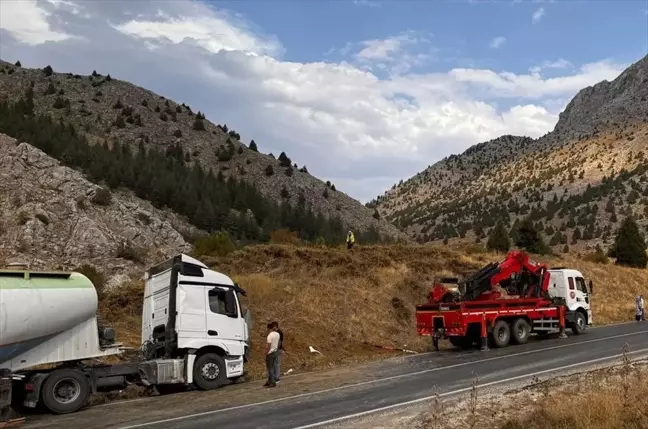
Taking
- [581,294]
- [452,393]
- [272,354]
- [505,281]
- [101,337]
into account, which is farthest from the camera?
[581,294]

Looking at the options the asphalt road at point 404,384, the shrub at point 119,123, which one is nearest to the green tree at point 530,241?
the asphalt road at point 404,384

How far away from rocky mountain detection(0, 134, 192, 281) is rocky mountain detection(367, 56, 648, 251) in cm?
4603

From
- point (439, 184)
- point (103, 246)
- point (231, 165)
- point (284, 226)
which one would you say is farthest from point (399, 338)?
point (439, 184)

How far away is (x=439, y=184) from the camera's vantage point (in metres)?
135

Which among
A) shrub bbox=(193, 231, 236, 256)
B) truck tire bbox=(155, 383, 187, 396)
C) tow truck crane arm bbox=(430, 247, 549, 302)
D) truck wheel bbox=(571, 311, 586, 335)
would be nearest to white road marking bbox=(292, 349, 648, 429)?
tow truck crane arm bbox=(430, 247, 549, 302)

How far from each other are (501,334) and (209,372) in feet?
37.7

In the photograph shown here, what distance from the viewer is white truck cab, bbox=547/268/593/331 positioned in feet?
84.8

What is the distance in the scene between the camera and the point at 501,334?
886 inches

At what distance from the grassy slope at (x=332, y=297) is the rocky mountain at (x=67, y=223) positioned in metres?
6.41

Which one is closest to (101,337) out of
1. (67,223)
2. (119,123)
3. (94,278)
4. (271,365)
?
(271,365)

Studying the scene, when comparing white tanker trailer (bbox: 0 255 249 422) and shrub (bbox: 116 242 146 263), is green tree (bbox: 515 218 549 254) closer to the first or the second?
shrub (bbox: 116 242 146 263)

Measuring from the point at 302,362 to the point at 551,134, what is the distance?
12196 centimetres

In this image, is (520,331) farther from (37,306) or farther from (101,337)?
(37,306)

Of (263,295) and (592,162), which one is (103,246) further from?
(592,162)
